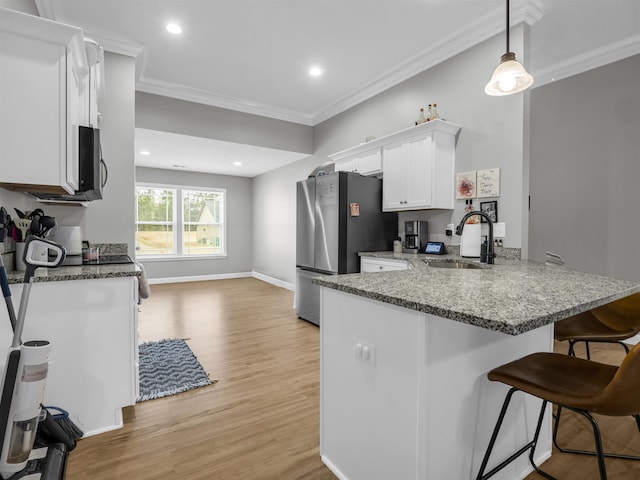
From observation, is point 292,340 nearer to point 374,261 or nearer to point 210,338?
point 210,338

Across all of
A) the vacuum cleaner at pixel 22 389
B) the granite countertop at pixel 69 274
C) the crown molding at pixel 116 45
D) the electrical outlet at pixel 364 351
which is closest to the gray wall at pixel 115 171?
the crown molding at pixel 116 45

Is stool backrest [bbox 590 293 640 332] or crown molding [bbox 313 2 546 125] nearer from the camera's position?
stool backrest [bbox 590 293 640 332]

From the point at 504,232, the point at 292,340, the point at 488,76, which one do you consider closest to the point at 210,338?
the point at 292,340

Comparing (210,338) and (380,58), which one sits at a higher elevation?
(380,58)

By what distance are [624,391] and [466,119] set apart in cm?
291

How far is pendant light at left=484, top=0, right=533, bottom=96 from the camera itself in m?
2.05

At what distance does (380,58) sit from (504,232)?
88.8 inches

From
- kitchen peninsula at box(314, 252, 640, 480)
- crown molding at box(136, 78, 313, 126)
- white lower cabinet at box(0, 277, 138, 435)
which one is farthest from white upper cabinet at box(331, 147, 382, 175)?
white lower cabinet at box(0, 277, 138, 435)

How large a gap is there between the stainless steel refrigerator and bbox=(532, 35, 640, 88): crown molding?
2195 mm

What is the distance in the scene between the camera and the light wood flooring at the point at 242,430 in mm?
1605

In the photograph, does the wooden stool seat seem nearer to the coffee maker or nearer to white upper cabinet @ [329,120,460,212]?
white upper cabinet @ [329,120,460,212]

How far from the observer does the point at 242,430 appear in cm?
194

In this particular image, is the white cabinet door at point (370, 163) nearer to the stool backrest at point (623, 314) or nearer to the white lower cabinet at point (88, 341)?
the stool backrest at point (623, 314)

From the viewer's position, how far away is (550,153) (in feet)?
12.6
